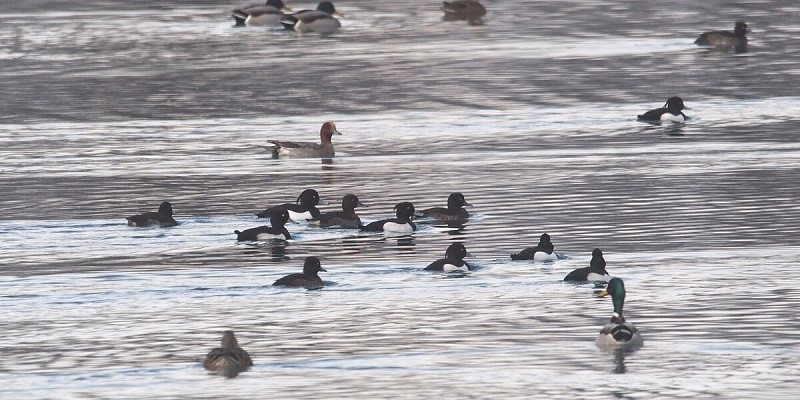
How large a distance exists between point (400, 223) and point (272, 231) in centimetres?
197

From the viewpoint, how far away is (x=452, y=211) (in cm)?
2816

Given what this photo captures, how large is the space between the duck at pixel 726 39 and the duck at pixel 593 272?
31068mm

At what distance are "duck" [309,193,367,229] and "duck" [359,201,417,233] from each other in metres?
0.33

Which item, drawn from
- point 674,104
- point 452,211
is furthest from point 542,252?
point 674,104

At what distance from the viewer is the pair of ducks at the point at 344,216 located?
26.8m

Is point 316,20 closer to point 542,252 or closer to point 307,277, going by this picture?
point 542,252

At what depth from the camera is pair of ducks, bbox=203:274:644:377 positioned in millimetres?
18656

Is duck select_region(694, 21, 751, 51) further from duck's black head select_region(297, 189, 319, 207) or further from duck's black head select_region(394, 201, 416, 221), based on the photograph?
duck's black head select_region(394, 201, 416, 221)

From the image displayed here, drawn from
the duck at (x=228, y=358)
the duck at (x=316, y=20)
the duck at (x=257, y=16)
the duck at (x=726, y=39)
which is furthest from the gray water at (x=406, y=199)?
the duck at (x=257, y=16)

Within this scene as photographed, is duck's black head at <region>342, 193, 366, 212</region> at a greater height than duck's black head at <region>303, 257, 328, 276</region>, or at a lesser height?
greater

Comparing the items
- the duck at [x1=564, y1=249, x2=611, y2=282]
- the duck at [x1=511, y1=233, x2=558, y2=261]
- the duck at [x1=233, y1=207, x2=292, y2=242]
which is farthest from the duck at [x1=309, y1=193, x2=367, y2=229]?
the duck at [x1=564, y1=249, x2=611, y2=282]

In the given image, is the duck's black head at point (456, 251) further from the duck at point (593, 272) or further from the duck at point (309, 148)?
the duck at point (309, 148)

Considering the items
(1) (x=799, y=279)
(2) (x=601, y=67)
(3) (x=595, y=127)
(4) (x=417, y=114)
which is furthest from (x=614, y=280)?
(2) (x=601, y=67)

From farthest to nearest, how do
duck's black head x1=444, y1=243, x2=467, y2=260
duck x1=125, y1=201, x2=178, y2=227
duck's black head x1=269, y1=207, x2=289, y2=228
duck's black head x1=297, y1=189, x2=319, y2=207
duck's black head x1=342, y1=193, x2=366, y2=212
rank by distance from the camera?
duck's black head x1=297, y1=189, x2=319, y2=207 < duck's black head x1=342, y1=193, x2=366, y2=212 < duck x1=125, y1=201, x2=178, y2=227 < duck's black head x1=269, y1=207, x2=289, y2=228 < duck's black head x1=444, y1=243, x2=467, y2=260
